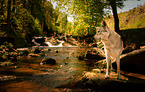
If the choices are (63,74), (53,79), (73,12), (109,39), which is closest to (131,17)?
(73,12)

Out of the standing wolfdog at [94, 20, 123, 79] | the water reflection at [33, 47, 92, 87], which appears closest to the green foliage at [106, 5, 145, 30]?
the water reflection at [33, 47, 92, 87]

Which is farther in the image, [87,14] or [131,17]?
[131,17]

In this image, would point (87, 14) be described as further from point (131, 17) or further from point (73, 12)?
point (131, 17)

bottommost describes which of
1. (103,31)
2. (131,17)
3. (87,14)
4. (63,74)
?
(63,74)

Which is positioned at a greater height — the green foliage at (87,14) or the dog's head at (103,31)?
the green foliage at (87,14)

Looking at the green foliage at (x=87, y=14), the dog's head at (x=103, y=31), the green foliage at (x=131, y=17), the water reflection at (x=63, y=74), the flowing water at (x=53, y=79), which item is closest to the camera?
the dog's head at (x=103, y=31)

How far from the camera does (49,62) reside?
8781 millimetres

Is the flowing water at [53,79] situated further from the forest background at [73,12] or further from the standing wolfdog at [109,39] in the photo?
the forest background at [73,12]

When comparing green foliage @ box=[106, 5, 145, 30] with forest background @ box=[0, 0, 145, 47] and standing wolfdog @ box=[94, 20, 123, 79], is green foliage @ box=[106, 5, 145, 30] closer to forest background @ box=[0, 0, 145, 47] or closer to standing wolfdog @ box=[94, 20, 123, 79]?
forest background @ box=[0, 0, 145, 47]

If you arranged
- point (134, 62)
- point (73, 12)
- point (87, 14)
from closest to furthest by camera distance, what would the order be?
point (134, 62), point (87, 14), point (73, 12)

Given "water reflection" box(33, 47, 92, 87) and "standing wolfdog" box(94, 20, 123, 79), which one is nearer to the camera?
"standing wolfdog" box(94, 20, 123, 79)

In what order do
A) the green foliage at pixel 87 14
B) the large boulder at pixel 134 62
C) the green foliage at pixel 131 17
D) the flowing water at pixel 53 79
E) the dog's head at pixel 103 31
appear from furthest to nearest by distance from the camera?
the green foliage at pixel 131 17 < the green foliage at pixel 87 14 < the large boulder at pixel 134 62 < the flowing water at pixel 53 79 < the dog's head at pixel 103 31

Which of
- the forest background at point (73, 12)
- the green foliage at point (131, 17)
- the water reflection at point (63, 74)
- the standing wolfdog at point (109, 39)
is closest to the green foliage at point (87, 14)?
the forest background at point (73, 12)

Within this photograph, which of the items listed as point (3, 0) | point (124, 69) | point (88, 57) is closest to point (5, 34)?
point (3, 0)
